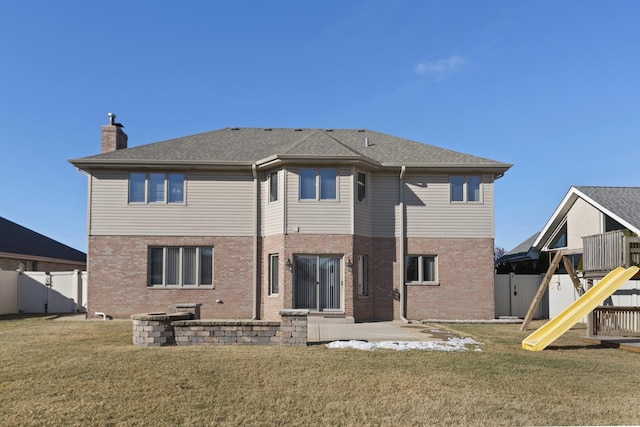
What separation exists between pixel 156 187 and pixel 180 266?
9.71 feet

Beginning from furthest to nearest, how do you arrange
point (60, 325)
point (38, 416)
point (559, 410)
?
point (60, 325) < point (559, 410) < point (38, 416)

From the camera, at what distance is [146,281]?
18844mm

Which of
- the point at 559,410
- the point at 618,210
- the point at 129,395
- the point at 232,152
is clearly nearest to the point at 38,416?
the point at 129,395

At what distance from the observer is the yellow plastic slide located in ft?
40.7

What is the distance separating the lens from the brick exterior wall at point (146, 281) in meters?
18.8

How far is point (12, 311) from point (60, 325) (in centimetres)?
690

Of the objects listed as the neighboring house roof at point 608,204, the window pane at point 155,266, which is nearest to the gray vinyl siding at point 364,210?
the window pane at point 155,266

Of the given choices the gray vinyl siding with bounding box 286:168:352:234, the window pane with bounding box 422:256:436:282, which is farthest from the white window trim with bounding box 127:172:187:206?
the window pane with bounding box 422:256:436:282

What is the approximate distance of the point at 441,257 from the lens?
19219mm

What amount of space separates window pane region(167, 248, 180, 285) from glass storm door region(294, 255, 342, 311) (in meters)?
4.44

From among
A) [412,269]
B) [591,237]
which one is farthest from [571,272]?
[412,269]

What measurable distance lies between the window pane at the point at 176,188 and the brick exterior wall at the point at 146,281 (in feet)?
4.59

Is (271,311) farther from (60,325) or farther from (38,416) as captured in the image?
(38,416)

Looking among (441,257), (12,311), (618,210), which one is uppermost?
(618,210)
